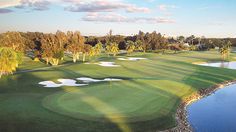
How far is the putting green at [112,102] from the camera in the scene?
32.2 meters

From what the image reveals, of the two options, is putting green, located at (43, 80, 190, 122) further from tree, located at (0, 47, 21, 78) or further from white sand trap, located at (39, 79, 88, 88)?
tree, located at (0, 47, 21, 78)

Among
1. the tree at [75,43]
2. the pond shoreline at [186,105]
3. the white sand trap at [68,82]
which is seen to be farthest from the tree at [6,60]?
the tree at [75,43]

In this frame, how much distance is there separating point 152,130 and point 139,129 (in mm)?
1147

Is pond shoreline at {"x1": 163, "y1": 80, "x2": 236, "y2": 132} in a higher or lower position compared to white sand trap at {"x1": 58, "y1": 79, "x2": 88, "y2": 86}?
lower

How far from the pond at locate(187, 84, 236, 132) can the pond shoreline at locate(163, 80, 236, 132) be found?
0.63 m

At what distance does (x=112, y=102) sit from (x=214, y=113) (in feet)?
40.5

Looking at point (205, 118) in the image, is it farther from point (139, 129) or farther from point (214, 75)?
point (214, 75)

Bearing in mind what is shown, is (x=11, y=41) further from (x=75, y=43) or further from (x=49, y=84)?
(x=49, y=84)

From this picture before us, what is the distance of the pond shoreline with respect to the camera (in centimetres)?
3104

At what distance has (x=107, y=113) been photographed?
32.8 metres

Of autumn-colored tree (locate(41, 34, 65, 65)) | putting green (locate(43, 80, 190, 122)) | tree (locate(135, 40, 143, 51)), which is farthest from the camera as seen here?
tree (locate(135, 40, 143, 51))

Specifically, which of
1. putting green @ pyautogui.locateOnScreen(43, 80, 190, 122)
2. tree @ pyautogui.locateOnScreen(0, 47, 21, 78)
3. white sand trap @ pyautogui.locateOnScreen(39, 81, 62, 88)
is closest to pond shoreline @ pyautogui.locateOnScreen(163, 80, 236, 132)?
putting green @ pyautogui.locateOnScreen(43, 80, 190, 122)

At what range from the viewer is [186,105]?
139 ft

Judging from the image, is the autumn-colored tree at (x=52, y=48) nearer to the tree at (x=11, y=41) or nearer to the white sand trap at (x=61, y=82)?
the tree at (x=11, y=41)
